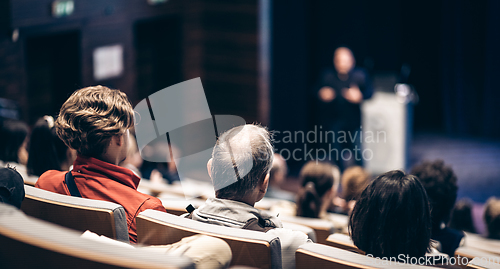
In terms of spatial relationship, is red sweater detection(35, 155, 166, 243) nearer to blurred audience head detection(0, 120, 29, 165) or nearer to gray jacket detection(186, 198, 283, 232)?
gray jacket detection(186, 198, 283, 232)

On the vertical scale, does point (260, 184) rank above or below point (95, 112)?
below

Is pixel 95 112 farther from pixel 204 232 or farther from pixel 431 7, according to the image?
pixel 431 7

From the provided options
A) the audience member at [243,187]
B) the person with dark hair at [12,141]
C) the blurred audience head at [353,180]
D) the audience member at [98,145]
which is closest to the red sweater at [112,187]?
the audience member at [98,145]

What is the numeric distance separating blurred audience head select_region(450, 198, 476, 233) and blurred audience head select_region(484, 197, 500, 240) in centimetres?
17

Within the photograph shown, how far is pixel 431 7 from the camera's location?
8.01 m

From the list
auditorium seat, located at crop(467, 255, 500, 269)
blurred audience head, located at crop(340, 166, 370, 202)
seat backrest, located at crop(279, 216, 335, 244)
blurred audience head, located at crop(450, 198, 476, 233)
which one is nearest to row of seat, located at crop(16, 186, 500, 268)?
auditorium seat, located at crop(467, 255, 500, 269)

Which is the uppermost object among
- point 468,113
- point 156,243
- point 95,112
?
point 95,112

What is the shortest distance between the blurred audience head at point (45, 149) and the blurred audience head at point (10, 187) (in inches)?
37.2

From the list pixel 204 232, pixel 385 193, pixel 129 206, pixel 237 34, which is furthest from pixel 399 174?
pixel 237 34

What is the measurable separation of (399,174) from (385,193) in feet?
0.28

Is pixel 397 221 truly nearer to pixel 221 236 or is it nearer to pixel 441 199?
pixel 221 236

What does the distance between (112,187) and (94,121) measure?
0.22 metres

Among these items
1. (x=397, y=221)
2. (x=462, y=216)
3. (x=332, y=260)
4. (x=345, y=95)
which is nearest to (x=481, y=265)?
(x=397, y=221)

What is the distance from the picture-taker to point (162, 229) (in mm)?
1322
